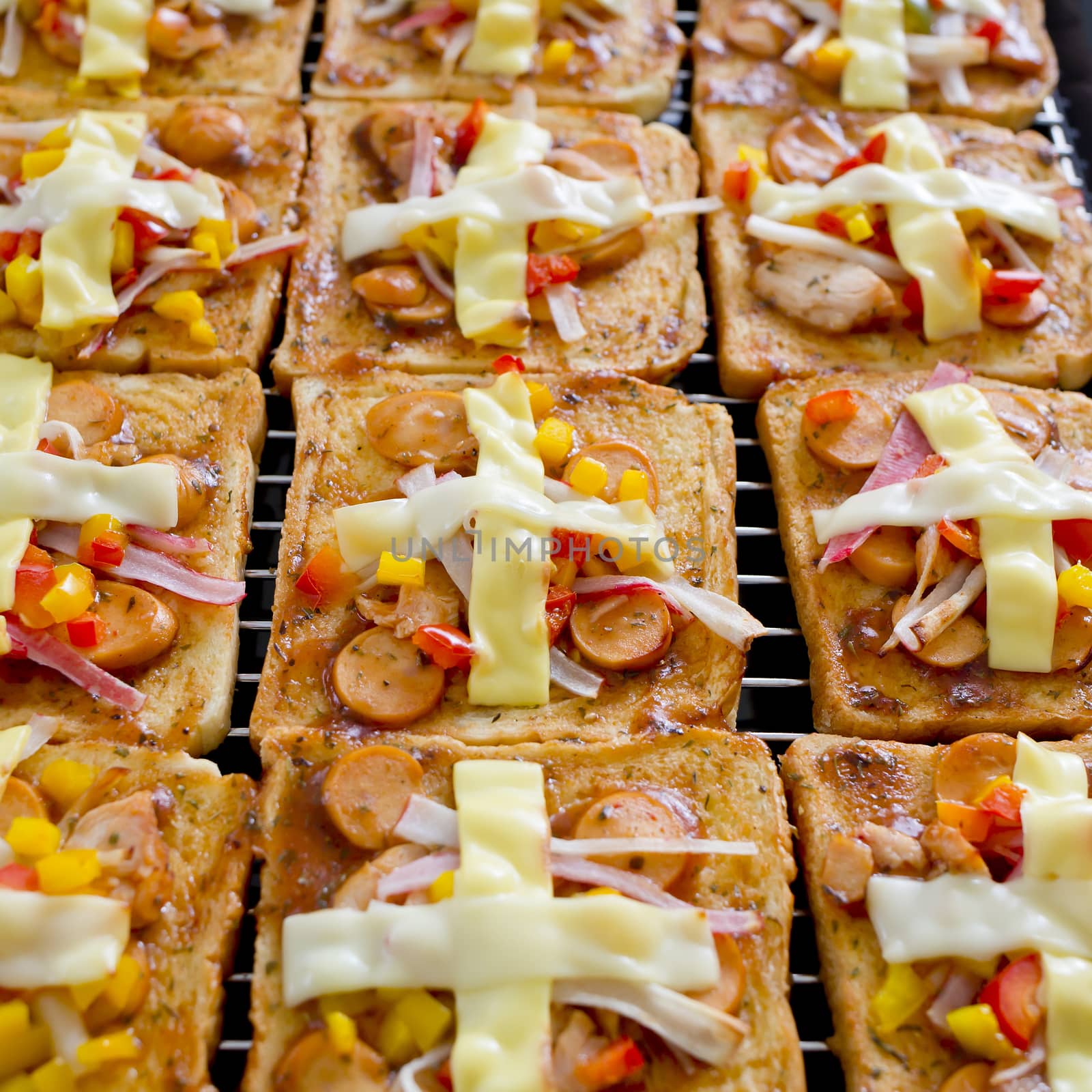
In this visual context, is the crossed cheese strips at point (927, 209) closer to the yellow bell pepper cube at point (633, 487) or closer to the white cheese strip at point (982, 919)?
the yellow bell pepper cube at point (633, 487)

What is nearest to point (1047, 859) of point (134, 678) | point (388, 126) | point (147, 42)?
point (134, 678)

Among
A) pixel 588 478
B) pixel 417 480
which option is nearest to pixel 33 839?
pixel 417 480

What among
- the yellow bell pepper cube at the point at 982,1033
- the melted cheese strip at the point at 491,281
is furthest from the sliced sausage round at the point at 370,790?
the melted cheese strip at the point at 491,281

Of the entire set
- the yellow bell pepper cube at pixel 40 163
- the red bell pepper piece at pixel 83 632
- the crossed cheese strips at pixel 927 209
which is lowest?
the red bell pepper piece at pixel 83 632

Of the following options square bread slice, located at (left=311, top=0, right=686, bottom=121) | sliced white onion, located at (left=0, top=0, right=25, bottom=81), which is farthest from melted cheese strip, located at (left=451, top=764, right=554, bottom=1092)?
sliced white onion, located at (left=0, top=0, right=25, bottom=81)

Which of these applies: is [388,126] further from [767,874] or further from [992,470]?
[767,874]

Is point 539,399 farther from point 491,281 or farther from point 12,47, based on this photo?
point 12,47

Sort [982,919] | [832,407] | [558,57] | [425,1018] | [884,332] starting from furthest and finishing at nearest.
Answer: [558,57] < [884,332] < [832,407] < [982,919] < [425,1018]
